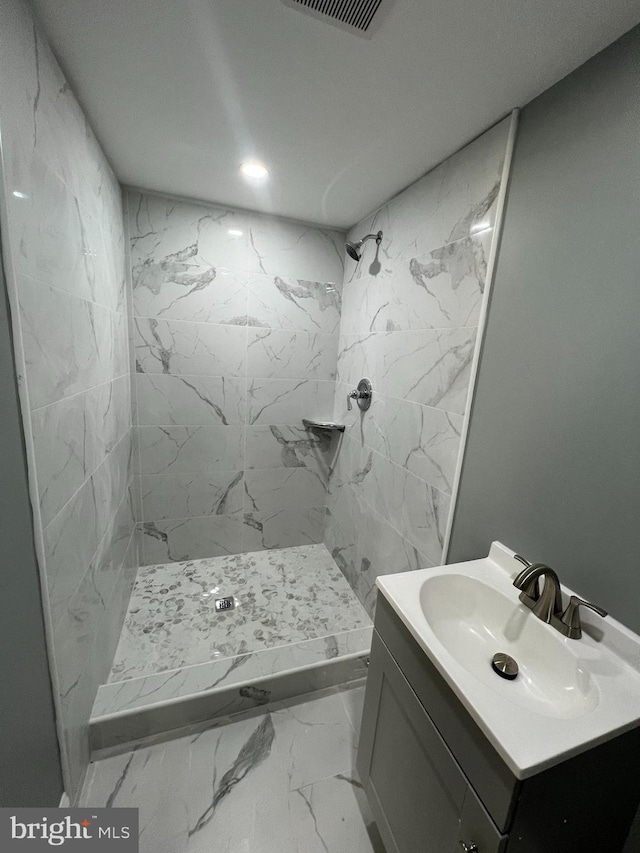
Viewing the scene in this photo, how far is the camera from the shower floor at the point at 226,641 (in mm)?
1306

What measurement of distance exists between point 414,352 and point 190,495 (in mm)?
1627

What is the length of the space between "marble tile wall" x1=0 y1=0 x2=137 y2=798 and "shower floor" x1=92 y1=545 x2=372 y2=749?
139 millimetres

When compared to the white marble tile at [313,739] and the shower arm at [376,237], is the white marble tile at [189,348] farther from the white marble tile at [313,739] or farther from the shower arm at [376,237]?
the white marble tile at [313,739]

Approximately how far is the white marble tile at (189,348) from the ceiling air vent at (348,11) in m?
1.38

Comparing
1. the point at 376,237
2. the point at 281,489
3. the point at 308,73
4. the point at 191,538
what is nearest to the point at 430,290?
the point at 376,237

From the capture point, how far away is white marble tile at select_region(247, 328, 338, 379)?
2.07m

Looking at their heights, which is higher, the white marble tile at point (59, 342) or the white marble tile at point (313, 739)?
the white marble tile at point (59, 342)

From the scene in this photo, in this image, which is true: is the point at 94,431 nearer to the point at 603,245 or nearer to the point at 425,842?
the point at 425,842

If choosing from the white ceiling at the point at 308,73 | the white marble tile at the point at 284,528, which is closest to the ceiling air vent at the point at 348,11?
the white ceiling at the point at 308,73

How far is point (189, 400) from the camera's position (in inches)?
78.7

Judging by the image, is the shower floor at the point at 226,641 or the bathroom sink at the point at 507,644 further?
the shower floor at the point at 226,641

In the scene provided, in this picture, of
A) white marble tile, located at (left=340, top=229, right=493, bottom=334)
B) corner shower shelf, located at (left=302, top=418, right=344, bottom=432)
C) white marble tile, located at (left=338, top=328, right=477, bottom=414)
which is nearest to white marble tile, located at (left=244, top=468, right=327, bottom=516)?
corner shower shelf, located at (left=302, top=418, right=344, bottom=432)

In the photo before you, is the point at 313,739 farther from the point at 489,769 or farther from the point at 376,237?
the point at 376,237

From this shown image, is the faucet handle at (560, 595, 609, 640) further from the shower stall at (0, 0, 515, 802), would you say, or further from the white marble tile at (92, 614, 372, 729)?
the white marble tile at (92, 614, 372, 729)
